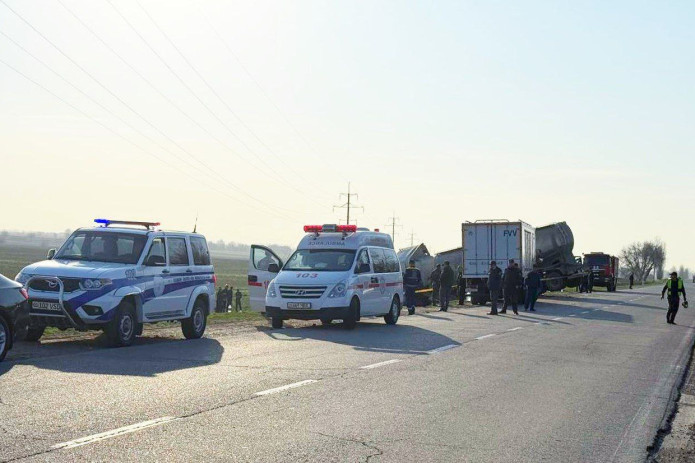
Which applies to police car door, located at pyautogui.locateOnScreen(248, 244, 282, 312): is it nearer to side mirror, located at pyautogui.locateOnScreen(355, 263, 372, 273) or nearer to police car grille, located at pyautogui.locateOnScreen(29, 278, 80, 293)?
side mirror, located at pyautogui.locateOnScreen(355, 263, 372, 273)

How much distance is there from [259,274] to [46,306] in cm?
891

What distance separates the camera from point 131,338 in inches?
612

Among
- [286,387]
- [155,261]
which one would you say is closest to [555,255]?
[155,261]

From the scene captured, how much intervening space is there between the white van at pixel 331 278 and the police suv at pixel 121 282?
95.2 inches

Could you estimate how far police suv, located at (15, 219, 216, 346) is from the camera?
14781 mm

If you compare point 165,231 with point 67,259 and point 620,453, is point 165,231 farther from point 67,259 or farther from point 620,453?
point 620,453

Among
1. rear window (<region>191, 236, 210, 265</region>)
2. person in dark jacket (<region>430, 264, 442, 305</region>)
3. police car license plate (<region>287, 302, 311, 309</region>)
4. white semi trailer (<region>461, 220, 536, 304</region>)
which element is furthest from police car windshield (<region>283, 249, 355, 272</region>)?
white semi trailer (<region>461, 220, 536, 304</region>)

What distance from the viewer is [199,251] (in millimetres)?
18406

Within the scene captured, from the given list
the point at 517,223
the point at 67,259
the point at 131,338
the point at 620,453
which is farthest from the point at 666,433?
the point at 517,223

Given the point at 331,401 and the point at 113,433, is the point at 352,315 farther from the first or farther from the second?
the point at 113,433

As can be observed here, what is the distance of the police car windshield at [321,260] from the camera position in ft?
70.3

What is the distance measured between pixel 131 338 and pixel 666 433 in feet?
31.3

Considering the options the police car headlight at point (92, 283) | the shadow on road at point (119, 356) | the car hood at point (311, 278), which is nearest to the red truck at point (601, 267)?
the car hood at point (311, 278)

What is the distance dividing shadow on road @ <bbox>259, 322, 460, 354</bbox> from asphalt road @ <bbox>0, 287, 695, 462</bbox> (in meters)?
0.15
